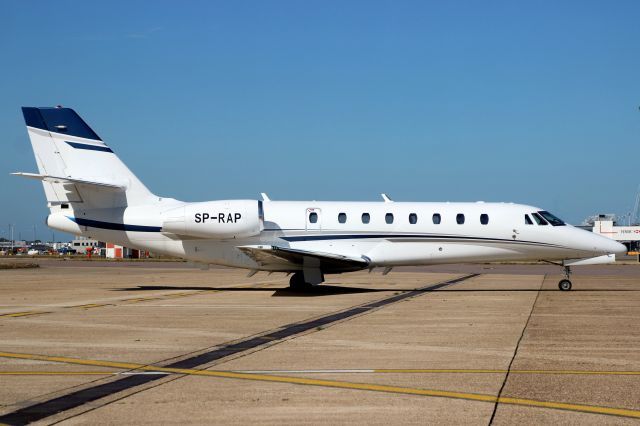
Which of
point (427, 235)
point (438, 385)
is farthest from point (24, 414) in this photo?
point (427, 235)

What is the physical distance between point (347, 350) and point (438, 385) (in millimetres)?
2853

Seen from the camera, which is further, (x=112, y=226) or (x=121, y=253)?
(x=121, y=253)

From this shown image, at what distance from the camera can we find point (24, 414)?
273 inches

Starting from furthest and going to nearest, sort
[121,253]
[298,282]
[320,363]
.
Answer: [121,253] → [298,282] → [320,363]

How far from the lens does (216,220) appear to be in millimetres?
24172

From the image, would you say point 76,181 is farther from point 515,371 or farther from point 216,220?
point 515,371

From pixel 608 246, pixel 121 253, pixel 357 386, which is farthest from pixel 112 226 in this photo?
pixel 121 253

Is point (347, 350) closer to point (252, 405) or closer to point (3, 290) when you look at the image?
point (252, 405)

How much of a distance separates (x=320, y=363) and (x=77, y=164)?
55.5 ft

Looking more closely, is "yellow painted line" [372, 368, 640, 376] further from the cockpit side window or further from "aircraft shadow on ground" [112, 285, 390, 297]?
the cockpit side window

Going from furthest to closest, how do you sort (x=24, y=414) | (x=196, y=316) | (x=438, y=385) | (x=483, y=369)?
(x=196, y=316), (x=483, y=369), (x=438, y=385), (x=24, y=414)

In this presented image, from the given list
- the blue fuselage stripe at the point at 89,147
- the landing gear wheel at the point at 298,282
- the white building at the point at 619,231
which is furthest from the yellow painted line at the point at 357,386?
the white building at the point at 619,231

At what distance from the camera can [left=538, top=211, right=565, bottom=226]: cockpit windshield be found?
2531 centimetres

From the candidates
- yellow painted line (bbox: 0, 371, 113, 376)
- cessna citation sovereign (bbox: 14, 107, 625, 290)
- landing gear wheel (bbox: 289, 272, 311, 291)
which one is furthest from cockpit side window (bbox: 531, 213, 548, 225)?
yellow painted line (bbox: 0, 371, 113, 376)
